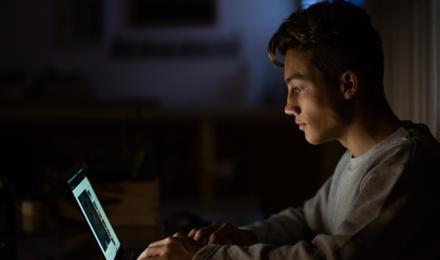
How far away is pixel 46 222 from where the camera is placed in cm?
119

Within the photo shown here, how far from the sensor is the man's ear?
77 centimetres

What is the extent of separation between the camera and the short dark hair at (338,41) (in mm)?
770

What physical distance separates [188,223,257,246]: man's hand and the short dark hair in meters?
0.40

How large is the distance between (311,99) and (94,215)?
551 millimetres

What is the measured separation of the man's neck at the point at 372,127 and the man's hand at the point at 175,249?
1.30 feet

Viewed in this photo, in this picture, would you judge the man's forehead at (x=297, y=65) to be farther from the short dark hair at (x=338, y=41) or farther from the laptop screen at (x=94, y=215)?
the laptop screen at (x=94, y=215)

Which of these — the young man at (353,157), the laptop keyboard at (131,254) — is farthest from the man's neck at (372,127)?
the laptop keyboard at (131,254)

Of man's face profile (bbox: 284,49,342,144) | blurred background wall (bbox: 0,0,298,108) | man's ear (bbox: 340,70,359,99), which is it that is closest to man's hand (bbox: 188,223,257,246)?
man's face profile (bbox: 284,49,342,144)

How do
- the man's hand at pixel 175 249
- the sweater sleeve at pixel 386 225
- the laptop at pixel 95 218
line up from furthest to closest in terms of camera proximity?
the laptop at pixel 95 218, the man's hand at pixel 175 249, the sweater sleeve at pixel 386 225

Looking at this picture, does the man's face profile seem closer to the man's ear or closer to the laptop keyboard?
the man's ear

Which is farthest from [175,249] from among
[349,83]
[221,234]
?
[349,83]

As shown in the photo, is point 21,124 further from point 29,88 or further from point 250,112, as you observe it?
point 250,112

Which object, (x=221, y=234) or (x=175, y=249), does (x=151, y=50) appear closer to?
(x=221, y=234)

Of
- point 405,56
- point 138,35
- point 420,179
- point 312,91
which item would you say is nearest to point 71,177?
point 312,91
